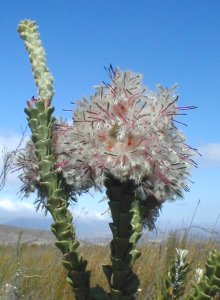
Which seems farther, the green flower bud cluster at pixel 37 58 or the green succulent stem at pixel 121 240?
the green flower bud cluster at pixel 37 58

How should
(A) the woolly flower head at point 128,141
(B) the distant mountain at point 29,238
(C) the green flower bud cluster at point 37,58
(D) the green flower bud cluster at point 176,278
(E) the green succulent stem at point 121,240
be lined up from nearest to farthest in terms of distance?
(A) the woolly flower head at point 128,141
(E) the green succulent stem at point 121,240
(C) the green flower bud cluster at point 37,58
(D) the green flower bud cluster at point 176,278
(B) the distant mountain at point 29,238

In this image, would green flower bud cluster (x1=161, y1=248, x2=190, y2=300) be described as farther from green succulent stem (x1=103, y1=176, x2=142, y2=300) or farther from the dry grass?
the dry grass

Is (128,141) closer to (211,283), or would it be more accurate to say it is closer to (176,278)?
(211,283)

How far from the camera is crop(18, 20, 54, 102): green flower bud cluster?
2600mm

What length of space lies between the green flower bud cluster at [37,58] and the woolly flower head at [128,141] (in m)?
→ 0.30

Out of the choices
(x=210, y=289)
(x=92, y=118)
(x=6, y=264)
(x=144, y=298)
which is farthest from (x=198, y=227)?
(x=92, y=118)

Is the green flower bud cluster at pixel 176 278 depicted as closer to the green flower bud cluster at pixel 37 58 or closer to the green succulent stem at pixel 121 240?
the green succulent stem at pixel 121 240

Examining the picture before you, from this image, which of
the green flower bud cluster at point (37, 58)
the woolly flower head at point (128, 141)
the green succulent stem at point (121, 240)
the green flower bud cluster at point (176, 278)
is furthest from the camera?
the green flower bud cluster at point (176, 278)

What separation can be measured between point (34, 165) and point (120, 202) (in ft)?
1.90

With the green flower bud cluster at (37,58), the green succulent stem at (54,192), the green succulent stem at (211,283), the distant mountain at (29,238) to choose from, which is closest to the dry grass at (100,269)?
the distant mountain at (29,238)

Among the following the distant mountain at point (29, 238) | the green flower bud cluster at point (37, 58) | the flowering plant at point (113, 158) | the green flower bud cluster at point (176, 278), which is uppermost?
the green flower bud cluster at point (37, 58)

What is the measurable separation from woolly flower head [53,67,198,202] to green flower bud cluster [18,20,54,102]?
299 millimetres

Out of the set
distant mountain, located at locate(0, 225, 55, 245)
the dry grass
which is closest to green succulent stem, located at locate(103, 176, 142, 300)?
the dry grass

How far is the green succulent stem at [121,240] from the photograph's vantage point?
2.29 metres
